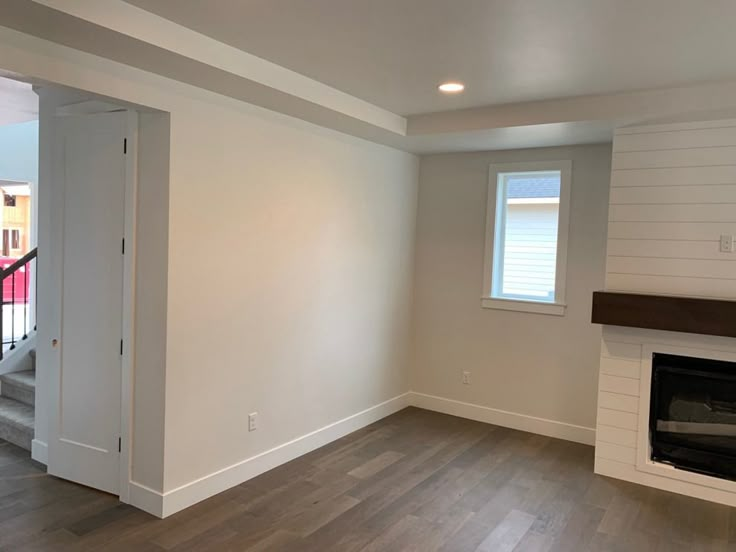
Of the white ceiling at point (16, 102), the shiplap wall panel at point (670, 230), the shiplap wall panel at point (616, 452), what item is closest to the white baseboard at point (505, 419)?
the shiplap wall panel at point (616, 452)

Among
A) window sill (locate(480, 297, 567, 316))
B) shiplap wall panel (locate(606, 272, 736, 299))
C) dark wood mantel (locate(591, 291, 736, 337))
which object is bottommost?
window sill (locate(480, 297, 567, 316))

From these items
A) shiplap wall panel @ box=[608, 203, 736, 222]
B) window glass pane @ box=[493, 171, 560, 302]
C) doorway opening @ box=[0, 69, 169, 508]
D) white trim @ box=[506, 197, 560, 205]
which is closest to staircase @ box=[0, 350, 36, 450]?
doorway opening @ box=[0, 69, 169, 508]

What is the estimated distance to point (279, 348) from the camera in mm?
3852

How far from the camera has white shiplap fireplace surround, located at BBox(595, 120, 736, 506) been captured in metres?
3.50

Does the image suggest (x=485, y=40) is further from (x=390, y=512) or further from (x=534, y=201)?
(x=390, y=512)

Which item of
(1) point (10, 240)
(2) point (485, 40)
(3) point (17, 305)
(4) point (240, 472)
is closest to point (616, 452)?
(4) point (240, 472)

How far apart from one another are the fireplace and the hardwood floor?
29cm

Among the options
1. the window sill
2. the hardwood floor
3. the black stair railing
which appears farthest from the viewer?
the black stair railing

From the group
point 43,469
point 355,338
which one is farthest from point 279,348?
point 43,469

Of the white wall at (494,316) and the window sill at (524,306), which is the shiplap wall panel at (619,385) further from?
the window sill at (524,306)

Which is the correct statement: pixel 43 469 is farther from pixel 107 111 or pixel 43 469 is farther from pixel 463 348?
pixel 463 348

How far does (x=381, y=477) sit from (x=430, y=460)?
511mm

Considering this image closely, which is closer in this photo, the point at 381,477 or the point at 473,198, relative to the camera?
the point at 381,477

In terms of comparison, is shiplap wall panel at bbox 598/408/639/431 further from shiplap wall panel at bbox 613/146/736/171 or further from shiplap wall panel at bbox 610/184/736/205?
shiplap wall panel at bbox 613/146/736/171
